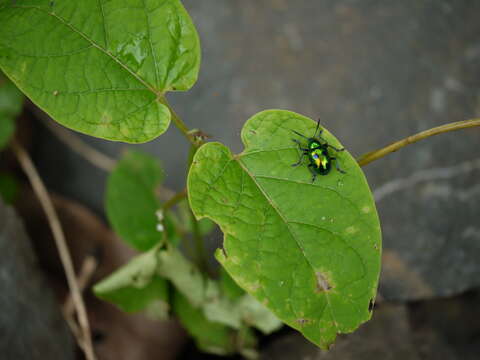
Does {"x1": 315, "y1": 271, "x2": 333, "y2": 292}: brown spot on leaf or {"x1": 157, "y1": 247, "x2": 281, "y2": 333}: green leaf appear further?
{"x1": 157, "y1": 247, "x2": 281, "y2": 333}: green leaf

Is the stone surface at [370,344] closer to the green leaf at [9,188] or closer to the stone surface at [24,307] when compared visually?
the stone surface at [24,307]

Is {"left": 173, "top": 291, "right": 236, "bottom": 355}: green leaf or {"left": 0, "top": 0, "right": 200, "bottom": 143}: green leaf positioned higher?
{"left": 0, "top": 0, "right": 200, "bottom": 143}: green leaf

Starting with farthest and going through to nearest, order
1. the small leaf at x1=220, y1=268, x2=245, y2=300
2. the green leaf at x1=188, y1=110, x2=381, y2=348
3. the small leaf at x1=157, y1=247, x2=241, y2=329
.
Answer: the small leaf at x1=220, y1=268, x2=245, y2=300
the small leaf at x1=157, y1=247, x2=241, y2=329
the green leaf at x1=188, y1=110, x2=381, y2=348

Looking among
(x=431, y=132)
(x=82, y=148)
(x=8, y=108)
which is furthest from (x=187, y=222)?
(x=431, y=132)

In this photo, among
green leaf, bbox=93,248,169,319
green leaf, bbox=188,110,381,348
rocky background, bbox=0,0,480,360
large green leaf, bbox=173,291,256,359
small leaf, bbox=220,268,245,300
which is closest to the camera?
green leaf, bbox=188,110,381,348

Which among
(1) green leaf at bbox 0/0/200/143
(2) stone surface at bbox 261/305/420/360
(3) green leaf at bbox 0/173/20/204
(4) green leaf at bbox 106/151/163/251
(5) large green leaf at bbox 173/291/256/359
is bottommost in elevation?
(2) stone surface at bbox 261/305/420/360

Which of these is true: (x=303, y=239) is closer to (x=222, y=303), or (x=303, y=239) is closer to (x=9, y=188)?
(x=222, y=303)

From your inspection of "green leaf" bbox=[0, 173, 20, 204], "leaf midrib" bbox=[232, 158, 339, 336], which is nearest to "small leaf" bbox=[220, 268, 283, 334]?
"leaf midrib" bbox=[232, 158, 339, 336]

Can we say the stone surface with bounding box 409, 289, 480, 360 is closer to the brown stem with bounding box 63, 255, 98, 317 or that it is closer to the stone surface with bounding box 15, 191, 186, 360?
the stone surface with bounding box 15, 191, 186, 360
